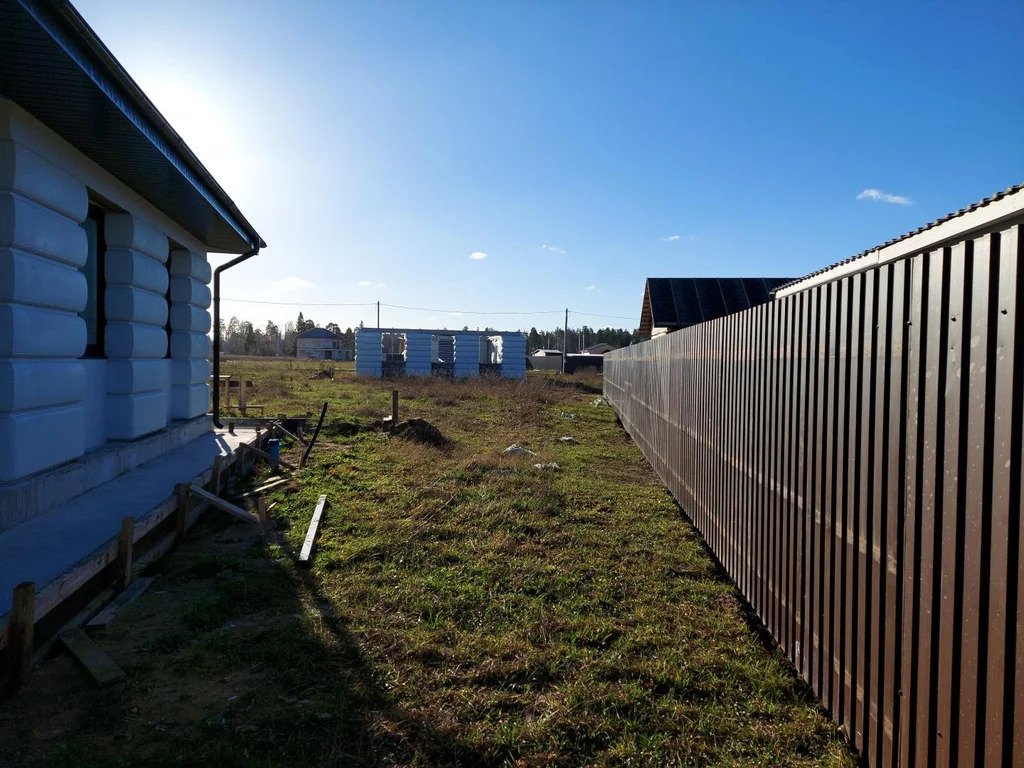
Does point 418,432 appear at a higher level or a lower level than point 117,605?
A: higher

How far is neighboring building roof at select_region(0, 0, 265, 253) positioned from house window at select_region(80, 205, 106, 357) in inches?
22.5

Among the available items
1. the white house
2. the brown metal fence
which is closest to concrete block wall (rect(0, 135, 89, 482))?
the white house

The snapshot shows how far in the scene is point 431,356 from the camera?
1416 inches

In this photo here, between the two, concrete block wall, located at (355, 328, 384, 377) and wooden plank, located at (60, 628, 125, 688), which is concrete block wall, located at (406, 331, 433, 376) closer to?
concrete block wall, located at (355, 328, 384, 377)

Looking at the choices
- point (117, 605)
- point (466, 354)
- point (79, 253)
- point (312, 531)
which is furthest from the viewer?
point (466, 354)

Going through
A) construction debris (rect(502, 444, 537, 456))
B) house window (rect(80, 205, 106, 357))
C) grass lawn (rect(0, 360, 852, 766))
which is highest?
house window (rect(80, 205, 106, 357))

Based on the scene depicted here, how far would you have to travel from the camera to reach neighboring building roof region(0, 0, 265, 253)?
377 centimetres

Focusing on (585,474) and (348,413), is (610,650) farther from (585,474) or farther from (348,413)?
(348,413)

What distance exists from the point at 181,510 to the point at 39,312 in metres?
2.04

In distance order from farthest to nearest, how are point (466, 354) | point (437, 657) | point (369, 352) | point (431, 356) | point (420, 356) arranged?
point (466, 354), point (431, 356), point (420, 356), point (369, 352), point (437, 657)

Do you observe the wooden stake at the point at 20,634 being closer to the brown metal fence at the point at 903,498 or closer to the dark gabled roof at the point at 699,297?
the brown metal fence at the point at 903,498

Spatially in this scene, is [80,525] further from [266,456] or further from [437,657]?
[266,456]

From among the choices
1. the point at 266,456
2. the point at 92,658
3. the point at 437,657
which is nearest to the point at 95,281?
the point at 266,456

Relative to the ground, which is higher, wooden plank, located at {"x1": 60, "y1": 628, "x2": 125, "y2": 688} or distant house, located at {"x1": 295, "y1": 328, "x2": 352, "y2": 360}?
distant house, located at {"x1": 295, "y1": 328, "x2": 352, "y2": 360}
